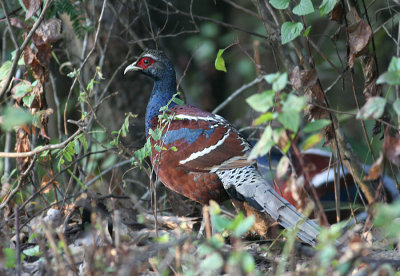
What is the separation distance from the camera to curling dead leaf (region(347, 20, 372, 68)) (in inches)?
134

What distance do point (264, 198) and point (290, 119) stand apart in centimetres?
157

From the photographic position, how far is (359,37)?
11.3ft

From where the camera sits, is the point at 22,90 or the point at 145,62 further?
the point at 145,62

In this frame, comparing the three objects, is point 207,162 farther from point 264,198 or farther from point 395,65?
point 395,65

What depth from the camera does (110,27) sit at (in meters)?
5.55

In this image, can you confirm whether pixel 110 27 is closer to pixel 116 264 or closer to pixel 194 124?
pixel 194 124

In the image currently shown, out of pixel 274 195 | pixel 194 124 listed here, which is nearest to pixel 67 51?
pixel 194 124

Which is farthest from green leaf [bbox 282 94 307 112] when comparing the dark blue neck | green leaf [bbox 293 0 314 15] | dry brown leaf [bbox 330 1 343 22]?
the dark blue neck

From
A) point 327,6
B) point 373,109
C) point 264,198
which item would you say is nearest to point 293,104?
point 373,109

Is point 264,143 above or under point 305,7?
under

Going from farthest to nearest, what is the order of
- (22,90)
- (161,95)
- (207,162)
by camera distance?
(161,95)
(207,162)
(22,90)

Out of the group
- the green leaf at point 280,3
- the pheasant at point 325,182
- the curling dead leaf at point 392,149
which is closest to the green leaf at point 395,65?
the curling dead leaf at point 392,149

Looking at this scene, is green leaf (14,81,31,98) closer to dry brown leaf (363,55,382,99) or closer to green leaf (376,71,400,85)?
dry brown leaf (363,55,382,99)

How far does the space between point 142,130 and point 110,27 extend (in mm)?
1114
